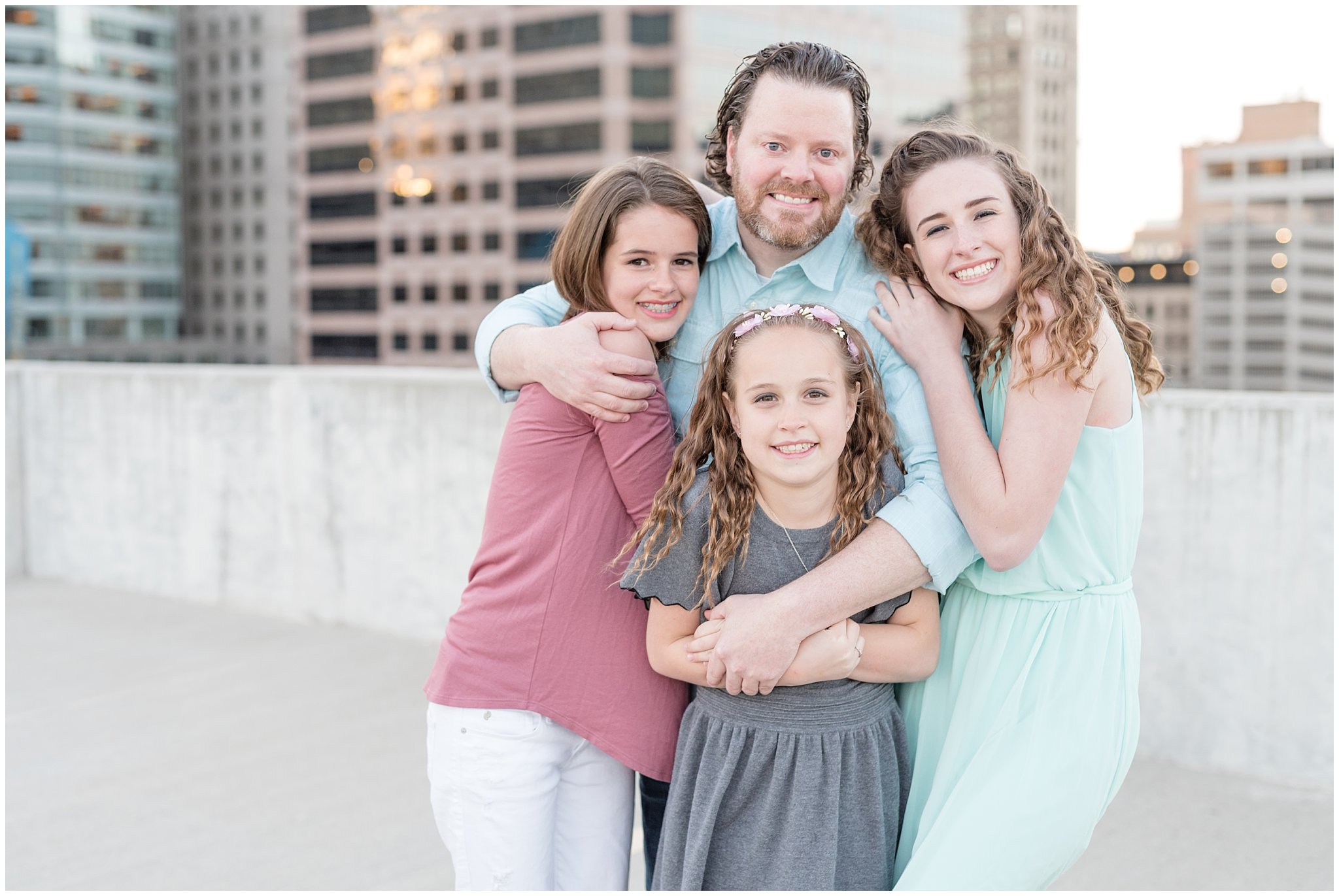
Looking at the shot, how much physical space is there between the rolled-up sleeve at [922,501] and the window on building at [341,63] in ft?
250

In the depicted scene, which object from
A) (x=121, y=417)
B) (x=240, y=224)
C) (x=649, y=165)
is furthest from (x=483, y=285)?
(x=649, y=165)

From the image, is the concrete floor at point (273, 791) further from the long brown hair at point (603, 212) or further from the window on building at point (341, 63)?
the window on building at point (341, 63)

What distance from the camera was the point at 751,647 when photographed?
1.86m

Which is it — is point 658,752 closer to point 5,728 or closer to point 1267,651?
point 1267,651

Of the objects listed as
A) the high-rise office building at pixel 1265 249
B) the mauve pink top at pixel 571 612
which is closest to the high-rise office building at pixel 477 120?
the high-rise office building at pixel 1265 249

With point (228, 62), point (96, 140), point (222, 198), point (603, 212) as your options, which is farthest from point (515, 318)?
point (228, 62)

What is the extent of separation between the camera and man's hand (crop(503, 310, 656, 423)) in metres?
1.95

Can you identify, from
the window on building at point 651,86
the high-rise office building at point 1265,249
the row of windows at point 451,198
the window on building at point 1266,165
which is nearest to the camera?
the window on building at point 651,86

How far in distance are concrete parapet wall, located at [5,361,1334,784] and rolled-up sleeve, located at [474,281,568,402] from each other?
109 inches

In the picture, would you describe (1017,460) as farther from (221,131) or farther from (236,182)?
(221,131)

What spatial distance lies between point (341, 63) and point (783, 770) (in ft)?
255

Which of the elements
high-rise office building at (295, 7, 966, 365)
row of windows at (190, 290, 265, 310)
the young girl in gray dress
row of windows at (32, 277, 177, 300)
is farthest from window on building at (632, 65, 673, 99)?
Answer: the young girl in gray dress

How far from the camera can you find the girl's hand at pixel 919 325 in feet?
6.53

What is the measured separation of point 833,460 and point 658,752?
24.0 inches
